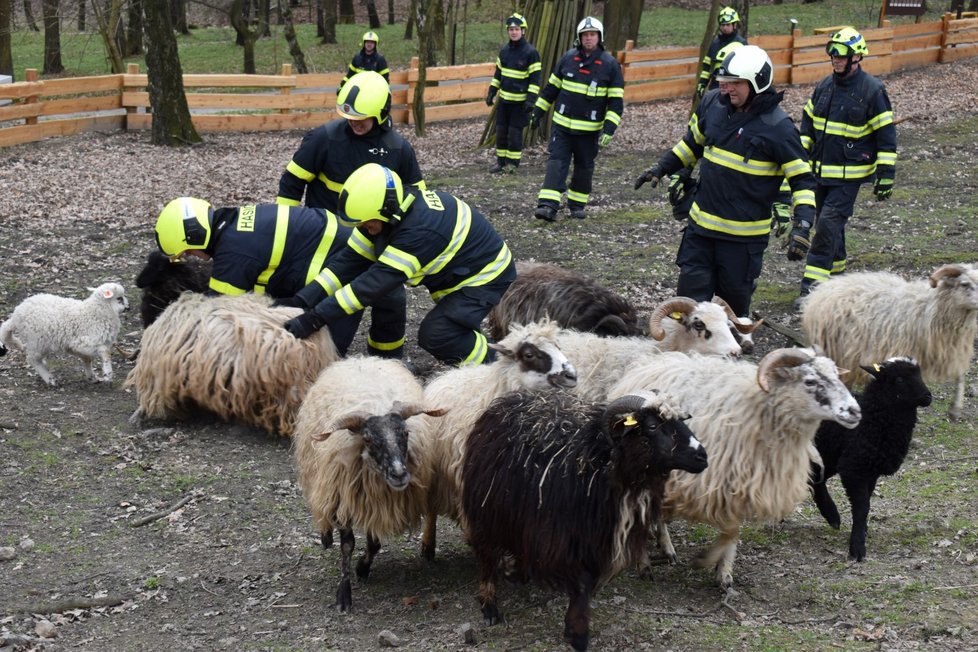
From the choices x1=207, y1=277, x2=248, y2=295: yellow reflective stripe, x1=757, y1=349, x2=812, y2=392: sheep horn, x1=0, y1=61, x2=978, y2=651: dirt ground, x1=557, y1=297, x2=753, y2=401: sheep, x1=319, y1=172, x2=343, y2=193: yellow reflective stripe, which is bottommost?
x1=0, y1=61, x2=978, y2=651: dirt ground

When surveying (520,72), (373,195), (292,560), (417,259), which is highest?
(520,72)

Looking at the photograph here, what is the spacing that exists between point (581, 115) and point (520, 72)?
350cm

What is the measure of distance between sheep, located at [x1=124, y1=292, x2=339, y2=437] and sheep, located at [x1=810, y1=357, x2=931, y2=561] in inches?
145

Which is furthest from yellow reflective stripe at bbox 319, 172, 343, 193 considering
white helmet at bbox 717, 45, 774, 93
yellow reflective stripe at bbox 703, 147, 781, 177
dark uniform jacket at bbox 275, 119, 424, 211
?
white helmet at bbox 717, 45, 774, 93

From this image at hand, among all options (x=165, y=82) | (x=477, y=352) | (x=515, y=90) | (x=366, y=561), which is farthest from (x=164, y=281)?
(x=165, y=82)

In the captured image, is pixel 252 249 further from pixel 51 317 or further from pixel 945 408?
pixel 945 408

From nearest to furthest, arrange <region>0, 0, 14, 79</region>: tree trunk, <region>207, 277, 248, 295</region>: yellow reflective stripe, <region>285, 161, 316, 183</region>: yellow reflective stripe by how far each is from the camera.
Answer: <region>207, 277, 248, 295</region>: yellow reflective stripe < <region>285, 161, 316, 183</region>: yellow reflective stripe < <region>0, 0, 14, 79</region>: tree trunk

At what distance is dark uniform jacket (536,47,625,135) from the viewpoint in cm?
1309

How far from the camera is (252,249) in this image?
783 centimetres

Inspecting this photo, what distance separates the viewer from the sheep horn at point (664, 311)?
271 inches

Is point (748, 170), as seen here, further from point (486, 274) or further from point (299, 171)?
point (299, 171)

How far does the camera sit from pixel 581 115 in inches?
516

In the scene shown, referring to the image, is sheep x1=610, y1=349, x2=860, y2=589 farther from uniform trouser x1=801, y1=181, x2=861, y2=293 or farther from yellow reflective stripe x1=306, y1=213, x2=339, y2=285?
uniform trouser x1=801, y1=181, x2=861, y2=293

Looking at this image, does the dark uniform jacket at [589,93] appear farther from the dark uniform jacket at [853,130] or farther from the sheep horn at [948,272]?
the sheep horn at [948,272]
